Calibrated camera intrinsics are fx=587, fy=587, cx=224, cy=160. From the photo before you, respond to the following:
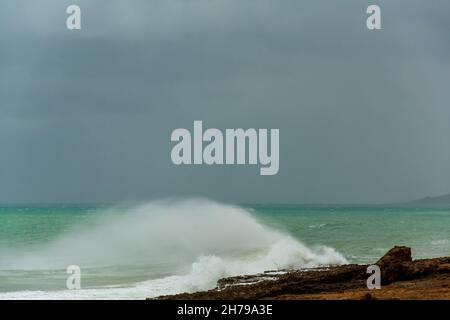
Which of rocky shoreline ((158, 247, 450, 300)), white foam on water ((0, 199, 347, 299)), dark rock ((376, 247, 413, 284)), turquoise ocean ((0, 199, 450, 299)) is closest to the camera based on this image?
rocky shoreline ((158, 247, 450, 300))

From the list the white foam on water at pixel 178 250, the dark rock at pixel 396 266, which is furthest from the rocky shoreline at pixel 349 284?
the white foam on water at pixel 178 250

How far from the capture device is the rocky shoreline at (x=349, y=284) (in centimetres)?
893

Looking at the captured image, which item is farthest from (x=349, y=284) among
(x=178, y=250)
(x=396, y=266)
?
(x=178, y=250)

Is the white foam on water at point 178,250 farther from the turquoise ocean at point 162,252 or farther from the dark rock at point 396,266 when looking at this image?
the dark rock at point 396,266

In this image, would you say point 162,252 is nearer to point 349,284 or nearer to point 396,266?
point 349,284

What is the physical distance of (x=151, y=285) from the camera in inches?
440

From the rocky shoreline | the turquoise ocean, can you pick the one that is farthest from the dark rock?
the turquoise ocean

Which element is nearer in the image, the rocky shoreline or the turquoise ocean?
the rocky shoreline

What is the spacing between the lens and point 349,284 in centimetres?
1005

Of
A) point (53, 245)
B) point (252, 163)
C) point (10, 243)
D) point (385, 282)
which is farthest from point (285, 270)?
point (10, 243)

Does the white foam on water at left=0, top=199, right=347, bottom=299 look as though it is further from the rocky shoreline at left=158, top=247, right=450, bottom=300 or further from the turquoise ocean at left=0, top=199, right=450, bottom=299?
the rocky shoreline at left=158, top=247, right=450, bottom=300

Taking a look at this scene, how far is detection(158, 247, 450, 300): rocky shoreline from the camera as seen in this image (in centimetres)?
893
